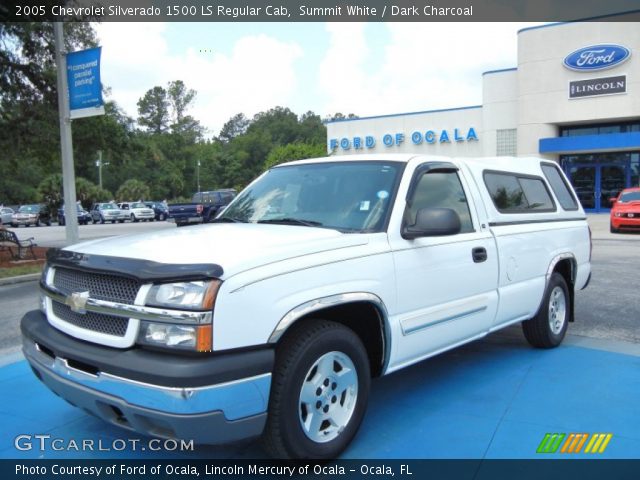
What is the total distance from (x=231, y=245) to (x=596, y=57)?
106 ft

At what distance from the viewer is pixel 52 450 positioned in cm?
368

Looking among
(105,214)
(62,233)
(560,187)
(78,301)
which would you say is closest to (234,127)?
(105,214)

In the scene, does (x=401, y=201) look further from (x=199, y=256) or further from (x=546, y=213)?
(x=546, y=213)

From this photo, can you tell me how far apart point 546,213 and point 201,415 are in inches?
168

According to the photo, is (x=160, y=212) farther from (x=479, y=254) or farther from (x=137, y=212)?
(x=479, y=254)

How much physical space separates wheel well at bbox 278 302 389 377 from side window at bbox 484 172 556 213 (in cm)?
190

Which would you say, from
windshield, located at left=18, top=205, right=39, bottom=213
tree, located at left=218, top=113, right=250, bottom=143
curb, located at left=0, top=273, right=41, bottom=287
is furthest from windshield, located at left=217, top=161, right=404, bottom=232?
tree, located at left=218, top=113, right=250, bottom=143

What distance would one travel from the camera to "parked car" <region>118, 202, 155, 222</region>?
4372cm

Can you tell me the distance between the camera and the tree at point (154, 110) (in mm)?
99562

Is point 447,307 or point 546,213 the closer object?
point 447,307

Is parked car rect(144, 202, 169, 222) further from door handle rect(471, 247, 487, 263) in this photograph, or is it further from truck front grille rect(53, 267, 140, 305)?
truck front grille rect(53, 267, 140, 305)

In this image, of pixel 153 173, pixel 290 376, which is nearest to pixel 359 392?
pixel 290 376

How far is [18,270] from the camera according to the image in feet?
38.2

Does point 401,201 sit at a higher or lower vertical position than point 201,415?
higher
